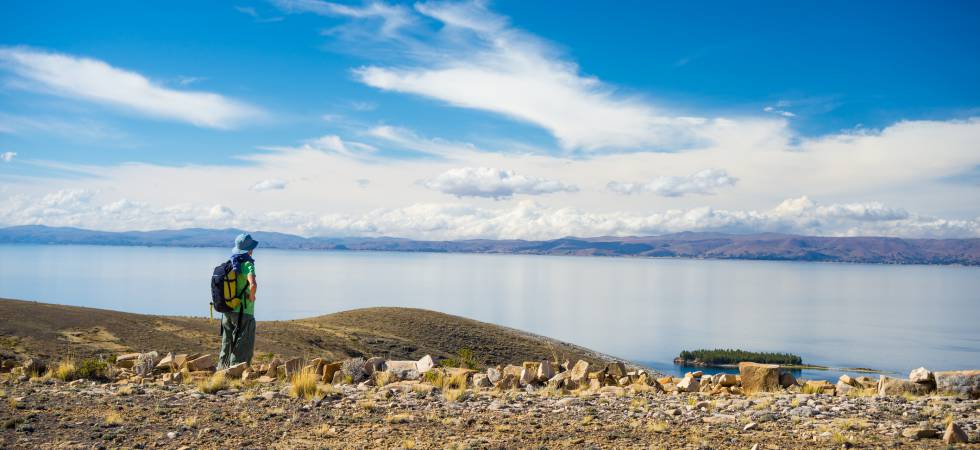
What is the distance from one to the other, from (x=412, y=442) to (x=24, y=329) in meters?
25.3

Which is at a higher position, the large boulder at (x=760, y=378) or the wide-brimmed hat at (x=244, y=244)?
the wide-brimmed hat at (x=244, y=244)

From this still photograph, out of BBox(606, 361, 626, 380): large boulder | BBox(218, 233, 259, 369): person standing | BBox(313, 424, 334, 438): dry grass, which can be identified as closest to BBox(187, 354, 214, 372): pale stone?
BBox(218, 233, 259, 369): person standing

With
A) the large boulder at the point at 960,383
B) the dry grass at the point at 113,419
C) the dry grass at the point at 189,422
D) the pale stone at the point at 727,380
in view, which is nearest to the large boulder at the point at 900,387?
the large boulder at the point at 960,383

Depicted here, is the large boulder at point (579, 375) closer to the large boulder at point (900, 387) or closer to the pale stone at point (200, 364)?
the large boulder at point (900, 387)

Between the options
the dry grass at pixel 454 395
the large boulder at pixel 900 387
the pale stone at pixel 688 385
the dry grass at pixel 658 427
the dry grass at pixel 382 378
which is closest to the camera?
the dry grass at pixel 658 427

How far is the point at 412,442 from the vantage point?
279 inches

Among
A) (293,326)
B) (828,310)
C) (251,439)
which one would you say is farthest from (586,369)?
(828,310)

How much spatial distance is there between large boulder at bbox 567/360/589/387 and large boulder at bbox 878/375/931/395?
14.9 ft

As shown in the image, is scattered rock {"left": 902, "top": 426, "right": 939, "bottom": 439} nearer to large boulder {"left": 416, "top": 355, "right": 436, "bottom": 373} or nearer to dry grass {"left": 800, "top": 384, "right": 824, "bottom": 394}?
dry grass {"left": 800, "top": 384, "right": 824, "bottom": 394}

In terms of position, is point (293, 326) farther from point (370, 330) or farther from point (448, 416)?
point (448, 416)

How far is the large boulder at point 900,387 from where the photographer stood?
10102 mm

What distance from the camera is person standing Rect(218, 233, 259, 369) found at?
35.6 feet

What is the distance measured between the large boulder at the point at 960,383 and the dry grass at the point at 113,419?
11079 millimetres

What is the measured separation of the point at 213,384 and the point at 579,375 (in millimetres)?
5961
